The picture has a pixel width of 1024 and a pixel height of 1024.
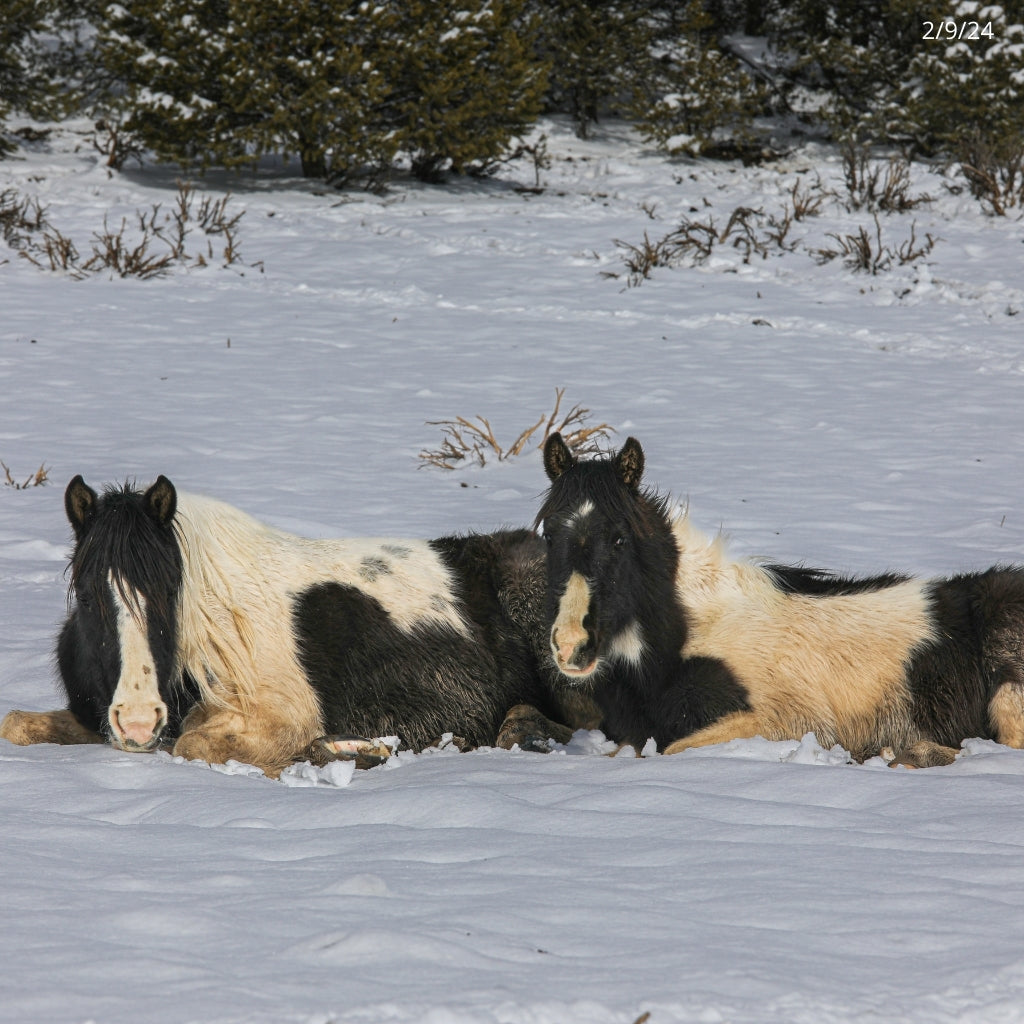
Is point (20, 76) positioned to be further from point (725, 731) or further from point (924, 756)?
point (924, 756)

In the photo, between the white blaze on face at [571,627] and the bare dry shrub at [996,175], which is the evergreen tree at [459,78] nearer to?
the bare dry shrub at [996,175]

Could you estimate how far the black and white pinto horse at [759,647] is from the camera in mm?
4703

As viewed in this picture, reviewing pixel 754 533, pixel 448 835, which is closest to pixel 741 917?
pixel 448 835

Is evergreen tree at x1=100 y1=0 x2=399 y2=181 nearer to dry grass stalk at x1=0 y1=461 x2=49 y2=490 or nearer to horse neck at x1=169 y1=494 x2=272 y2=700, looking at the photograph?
dry grass stalk at x1=0 y1=461 x2=49 y2=490

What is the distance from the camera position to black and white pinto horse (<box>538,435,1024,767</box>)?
4703mm

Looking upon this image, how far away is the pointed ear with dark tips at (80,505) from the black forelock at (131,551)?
0.03 m

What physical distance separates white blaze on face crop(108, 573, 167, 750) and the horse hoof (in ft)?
2.09

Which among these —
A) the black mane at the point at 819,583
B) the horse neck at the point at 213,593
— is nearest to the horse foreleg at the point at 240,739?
the horse neck at the point at 213,593

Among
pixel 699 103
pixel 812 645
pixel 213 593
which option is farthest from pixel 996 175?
pixel 213 593

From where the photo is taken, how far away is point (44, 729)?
461 centimetres

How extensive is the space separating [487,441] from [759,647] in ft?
14.6

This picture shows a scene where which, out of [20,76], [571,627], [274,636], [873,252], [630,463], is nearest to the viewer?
[571,627]

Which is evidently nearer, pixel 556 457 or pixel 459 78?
pixel 556 457

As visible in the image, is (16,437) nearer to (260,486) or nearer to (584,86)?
(260,486)
